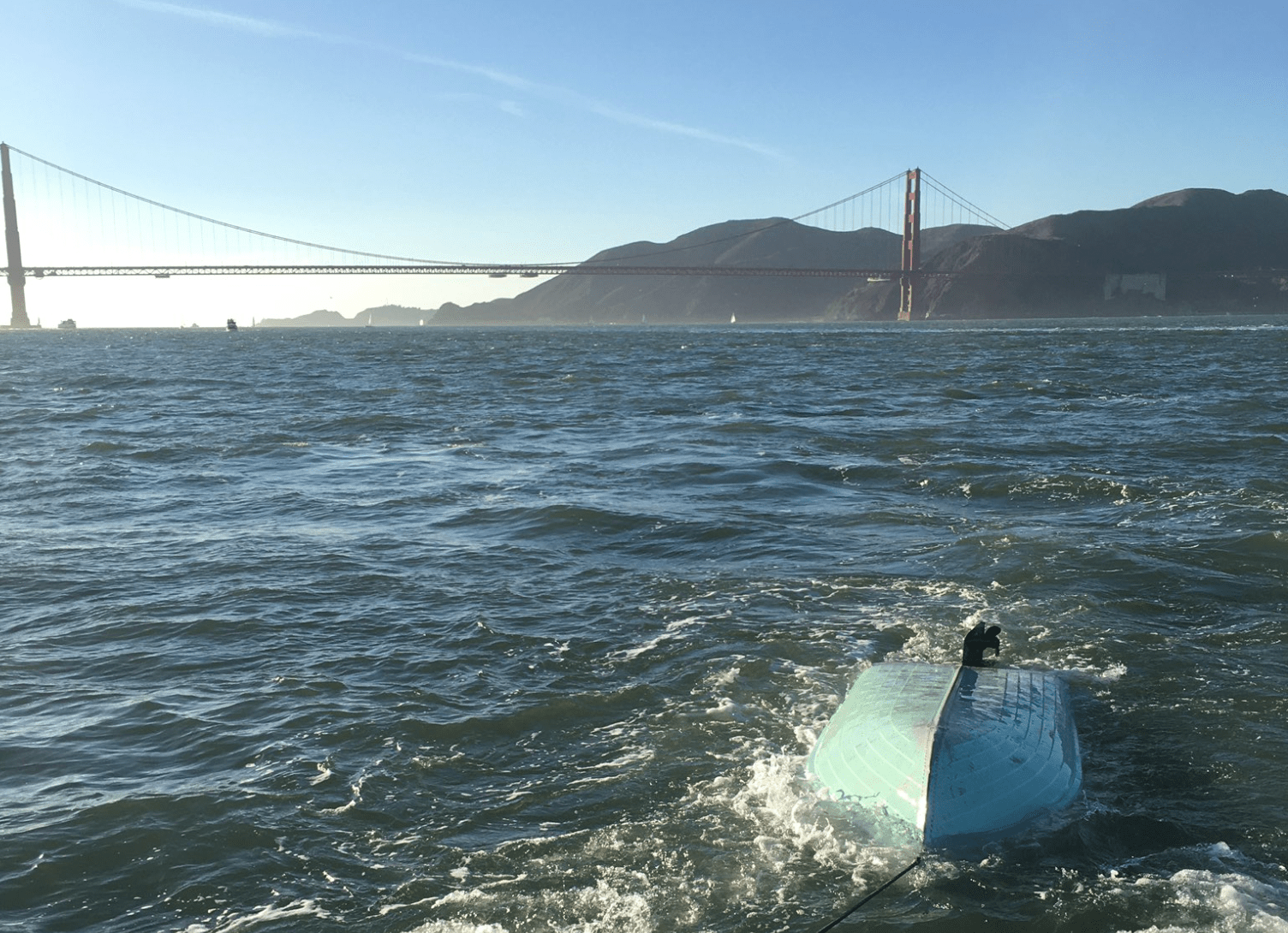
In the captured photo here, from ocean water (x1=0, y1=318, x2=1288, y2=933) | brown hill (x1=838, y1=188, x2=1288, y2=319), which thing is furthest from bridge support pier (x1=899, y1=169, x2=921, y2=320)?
ocean water (x1=0, y1=318, x2=1288, y2=933)

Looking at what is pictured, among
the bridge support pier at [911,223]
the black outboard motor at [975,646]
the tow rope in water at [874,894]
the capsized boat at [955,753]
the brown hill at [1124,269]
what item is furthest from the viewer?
the brown hill at [1124,269]

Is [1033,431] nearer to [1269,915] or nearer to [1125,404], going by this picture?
[1125,404]

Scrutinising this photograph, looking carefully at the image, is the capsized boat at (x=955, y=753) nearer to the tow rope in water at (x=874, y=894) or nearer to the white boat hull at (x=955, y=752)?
the white boat hull at (x=955, y=752)

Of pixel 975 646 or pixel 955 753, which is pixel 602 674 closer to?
pixel 975 646

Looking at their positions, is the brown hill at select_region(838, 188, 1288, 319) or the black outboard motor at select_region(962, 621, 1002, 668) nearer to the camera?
the black outboard motor at select_region(962, 621, 1002, 668)

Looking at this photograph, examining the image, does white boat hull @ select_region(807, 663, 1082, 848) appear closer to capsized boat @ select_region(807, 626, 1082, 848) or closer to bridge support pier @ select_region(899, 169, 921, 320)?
capsized boat @ select_region(807, 626, 1082, 848)

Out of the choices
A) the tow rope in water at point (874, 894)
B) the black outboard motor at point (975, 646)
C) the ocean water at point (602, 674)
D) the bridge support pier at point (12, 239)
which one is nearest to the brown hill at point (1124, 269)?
the bridge support pier at point (12, 239)
